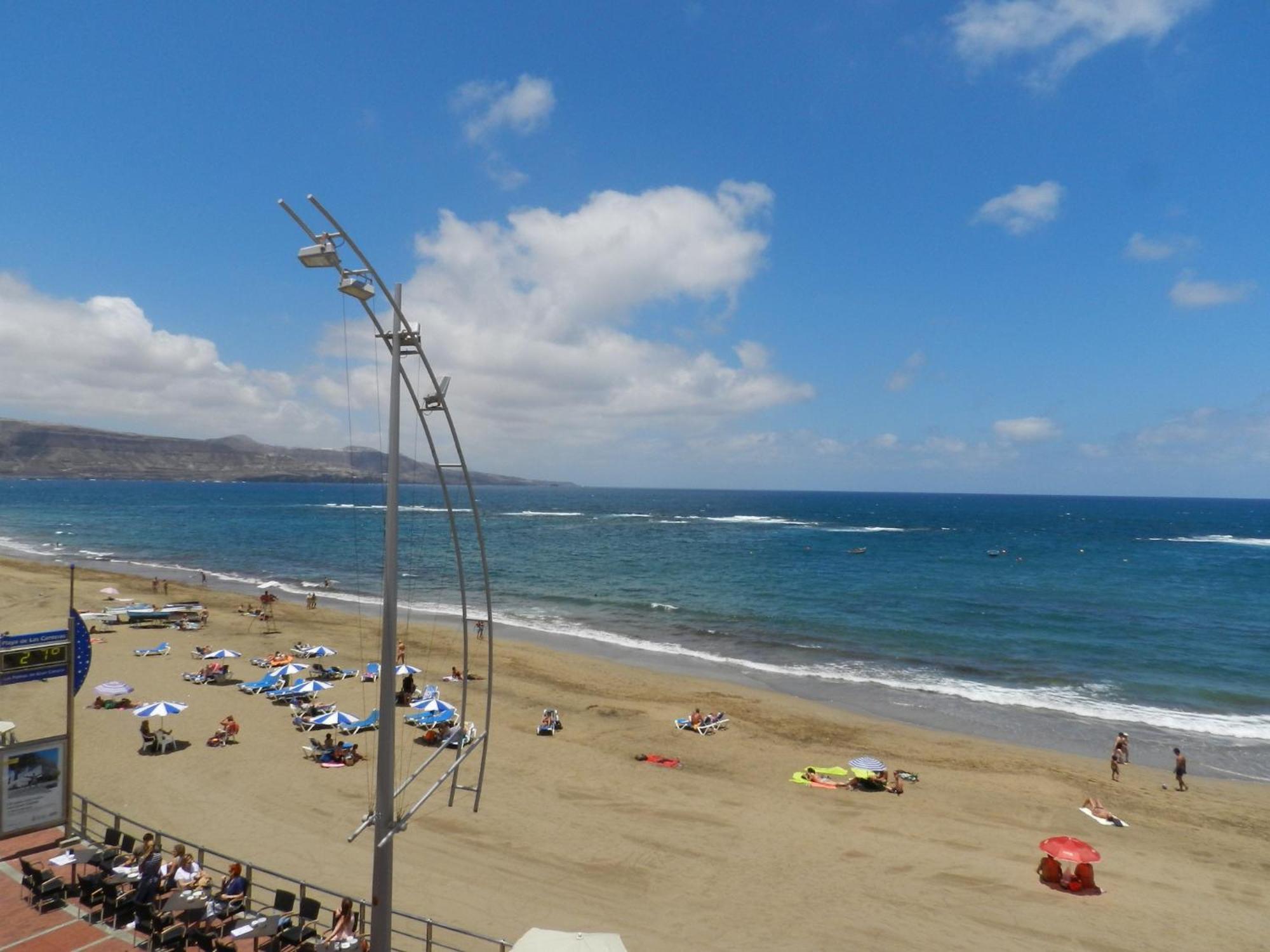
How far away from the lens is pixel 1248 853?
1648 cm

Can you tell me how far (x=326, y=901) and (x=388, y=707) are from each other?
6.91 m

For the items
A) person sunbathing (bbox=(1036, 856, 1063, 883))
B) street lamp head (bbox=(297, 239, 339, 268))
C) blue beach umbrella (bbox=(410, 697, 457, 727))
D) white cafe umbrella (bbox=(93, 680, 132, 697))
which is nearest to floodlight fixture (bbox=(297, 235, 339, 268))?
street lamp head (bbox=(297, 239, 339, 268))

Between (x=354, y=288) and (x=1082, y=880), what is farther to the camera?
(x=1082, y=880)

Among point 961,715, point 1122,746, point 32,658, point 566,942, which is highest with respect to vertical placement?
point 32,658

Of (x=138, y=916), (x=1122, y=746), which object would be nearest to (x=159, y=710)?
(x=138, y=916)

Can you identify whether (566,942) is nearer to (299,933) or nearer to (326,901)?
(299,933)

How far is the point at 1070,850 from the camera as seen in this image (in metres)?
13.9

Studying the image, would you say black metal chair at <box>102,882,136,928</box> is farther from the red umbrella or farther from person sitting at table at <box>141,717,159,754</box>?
the red umbrella

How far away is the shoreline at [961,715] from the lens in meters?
23.9

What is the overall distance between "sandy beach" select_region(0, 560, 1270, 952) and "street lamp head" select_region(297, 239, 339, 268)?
10.3 m

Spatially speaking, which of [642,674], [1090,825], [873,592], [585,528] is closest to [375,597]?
[642,674]

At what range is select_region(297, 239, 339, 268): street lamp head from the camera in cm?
654

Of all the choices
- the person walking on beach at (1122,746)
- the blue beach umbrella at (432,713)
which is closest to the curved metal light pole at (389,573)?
the blue beach umbrella at (432,713)

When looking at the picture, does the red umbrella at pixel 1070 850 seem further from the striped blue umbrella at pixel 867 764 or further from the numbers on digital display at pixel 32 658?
the numbers on digital display at pixel 32 658
